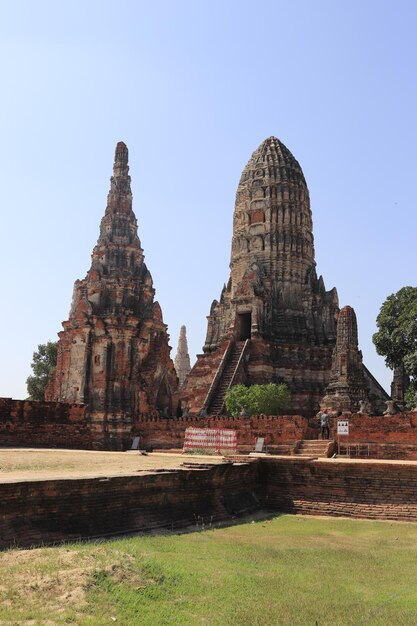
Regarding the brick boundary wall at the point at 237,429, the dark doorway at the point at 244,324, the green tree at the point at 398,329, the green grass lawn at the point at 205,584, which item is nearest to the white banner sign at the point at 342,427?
the brick boundary wall at the point at 237,429

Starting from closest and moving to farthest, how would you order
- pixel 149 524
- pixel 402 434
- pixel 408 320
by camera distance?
pixel 149 524 < pixel 402 434 < pixel 408 320

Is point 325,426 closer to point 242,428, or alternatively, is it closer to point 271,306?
point 242,428

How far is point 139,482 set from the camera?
472 inches

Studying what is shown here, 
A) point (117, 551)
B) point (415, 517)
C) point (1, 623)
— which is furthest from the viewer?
point (415, 517)

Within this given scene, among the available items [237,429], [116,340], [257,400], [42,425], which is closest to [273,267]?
[116,340]

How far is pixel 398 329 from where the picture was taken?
38.0 m

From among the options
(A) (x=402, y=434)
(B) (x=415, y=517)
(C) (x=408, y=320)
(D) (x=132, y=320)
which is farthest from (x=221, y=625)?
(C) (x=408, y=320)

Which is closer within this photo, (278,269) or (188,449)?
(188,449)

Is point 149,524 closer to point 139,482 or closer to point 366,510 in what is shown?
point 139,482

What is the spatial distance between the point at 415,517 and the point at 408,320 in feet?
81.6

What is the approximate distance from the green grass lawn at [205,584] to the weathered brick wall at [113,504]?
733 mm

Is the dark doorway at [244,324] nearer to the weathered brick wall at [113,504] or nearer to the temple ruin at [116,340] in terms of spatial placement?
the temple ruin at [116,340]

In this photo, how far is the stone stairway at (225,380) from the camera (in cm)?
3294

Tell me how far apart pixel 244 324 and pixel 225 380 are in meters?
5.16
